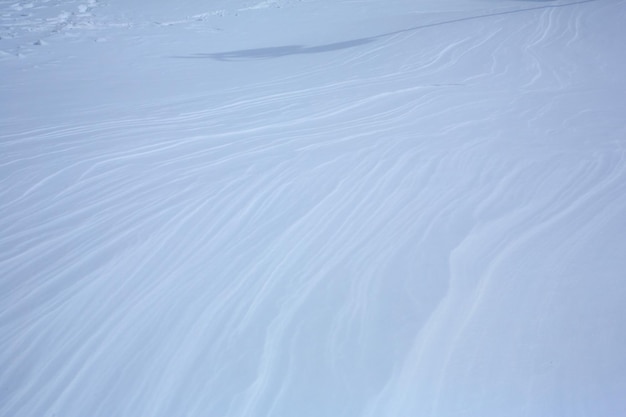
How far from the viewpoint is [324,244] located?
1906 millimetres

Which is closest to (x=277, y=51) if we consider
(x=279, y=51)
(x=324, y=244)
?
(x=279, y=51)

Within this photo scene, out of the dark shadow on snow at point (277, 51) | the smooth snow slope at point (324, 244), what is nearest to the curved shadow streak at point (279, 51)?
the dark shadow on snow at point (277, 51)

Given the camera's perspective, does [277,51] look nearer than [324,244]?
No

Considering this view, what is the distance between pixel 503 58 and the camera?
4.09 meters

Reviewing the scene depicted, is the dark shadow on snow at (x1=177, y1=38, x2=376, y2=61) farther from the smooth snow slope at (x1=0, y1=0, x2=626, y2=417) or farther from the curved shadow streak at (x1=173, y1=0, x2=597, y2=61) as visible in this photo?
the smooth snow slope at (x1=0, y1=0, x2=626, y2=417)

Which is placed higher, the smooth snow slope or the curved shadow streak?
the curved shadow streak

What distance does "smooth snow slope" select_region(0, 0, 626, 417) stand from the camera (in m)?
1.35

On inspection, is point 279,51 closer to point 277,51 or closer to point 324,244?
point 277,51

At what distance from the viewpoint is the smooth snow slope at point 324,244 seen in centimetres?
135

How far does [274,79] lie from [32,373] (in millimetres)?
3158

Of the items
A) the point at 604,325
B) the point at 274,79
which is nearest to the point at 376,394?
the point at 604,325

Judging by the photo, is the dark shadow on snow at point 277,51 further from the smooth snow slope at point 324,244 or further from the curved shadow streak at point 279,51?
the smooth snow slope at point 324,244

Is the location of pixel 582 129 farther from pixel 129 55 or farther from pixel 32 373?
pixel 129 55

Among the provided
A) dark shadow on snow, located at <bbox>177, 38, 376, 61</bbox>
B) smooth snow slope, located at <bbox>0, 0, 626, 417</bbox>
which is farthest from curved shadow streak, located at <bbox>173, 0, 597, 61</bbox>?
smooth snow slope, located at <bbox>0, 0, 626, 417</bbox>
